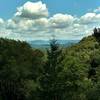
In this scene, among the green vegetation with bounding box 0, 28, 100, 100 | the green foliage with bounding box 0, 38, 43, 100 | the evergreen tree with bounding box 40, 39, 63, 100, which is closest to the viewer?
the evergreen tree with bounding box 40, 39, 63, 100

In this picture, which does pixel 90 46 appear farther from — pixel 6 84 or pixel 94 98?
pixel 94 98

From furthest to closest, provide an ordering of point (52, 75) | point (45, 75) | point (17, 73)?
point (17, 73), point (45, 75), point (52, 75)

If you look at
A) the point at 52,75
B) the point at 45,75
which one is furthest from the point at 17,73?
the point at 52,75

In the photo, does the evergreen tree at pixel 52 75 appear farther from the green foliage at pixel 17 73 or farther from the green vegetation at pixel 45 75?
the green foliage at pixel 17 73

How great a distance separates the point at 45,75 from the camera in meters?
59.3

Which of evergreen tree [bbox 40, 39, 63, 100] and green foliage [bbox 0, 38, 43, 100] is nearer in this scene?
evergreen tree [bbox 40, 39, 63, 100]

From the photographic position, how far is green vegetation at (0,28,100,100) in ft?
196

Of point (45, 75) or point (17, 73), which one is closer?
point (45, 75)

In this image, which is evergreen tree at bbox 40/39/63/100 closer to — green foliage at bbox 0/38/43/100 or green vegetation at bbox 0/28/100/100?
green vegetation at bbox 0/28/100/100

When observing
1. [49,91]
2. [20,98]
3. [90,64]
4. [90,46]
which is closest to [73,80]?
[49,91]

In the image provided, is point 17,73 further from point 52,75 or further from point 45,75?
point 52,75

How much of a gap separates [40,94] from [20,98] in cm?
1758

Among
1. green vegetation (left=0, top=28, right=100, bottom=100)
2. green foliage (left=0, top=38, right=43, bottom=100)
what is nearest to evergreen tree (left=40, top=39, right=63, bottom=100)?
green vegetation (left=0, top=28, right=100, bottom=100)

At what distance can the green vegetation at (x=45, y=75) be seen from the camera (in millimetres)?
59594
